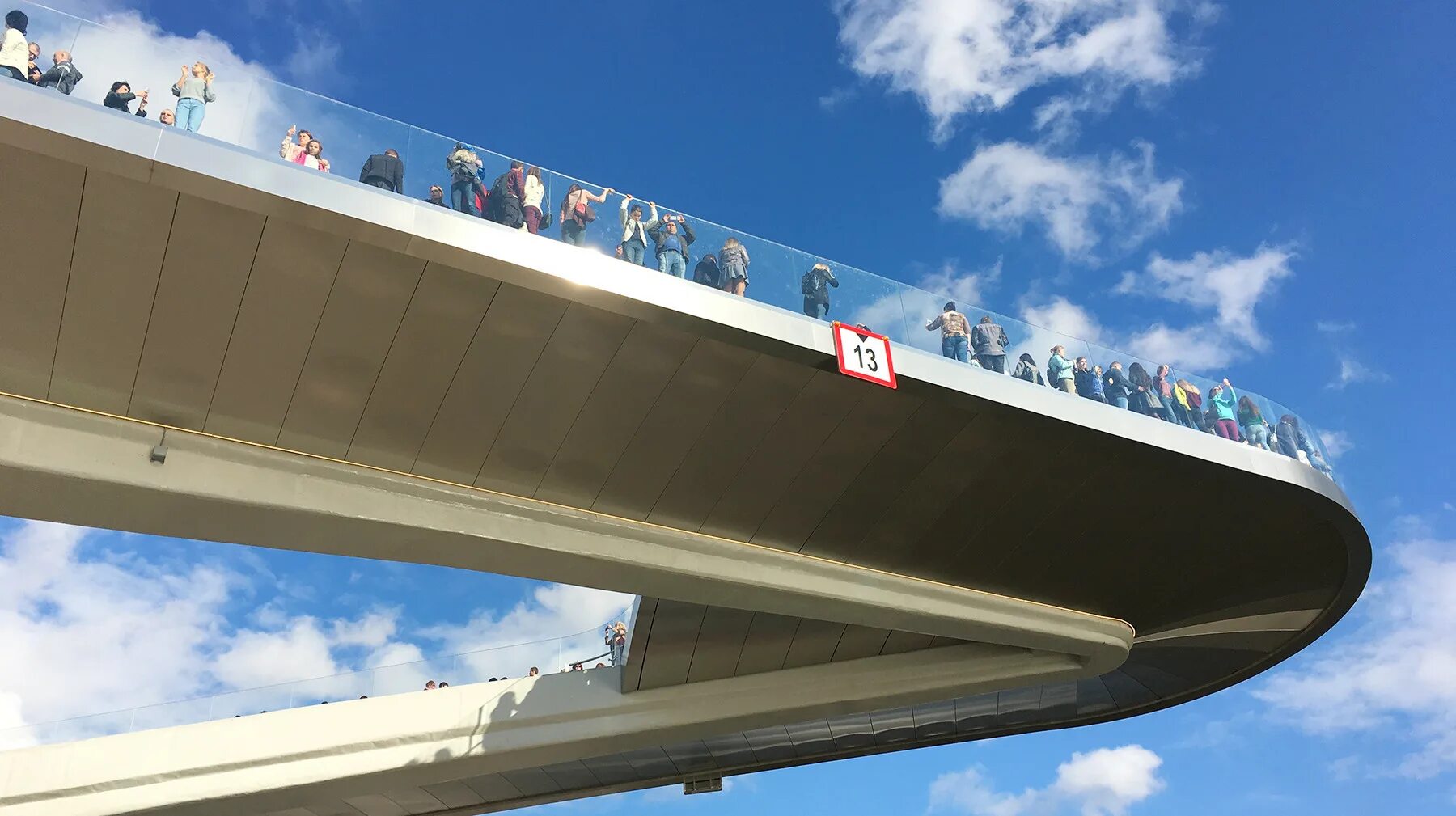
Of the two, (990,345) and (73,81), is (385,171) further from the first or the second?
(990,345)

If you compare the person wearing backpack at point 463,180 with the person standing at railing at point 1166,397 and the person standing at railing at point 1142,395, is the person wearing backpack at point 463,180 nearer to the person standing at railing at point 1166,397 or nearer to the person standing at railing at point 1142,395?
the person standing at railing at point 1142,395

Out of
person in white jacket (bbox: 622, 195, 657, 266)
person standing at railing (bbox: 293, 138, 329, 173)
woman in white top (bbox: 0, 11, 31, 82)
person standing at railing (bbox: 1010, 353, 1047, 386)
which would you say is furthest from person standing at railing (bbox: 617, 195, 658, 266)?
woman in white top (bbox: 0, 11, 31, 82)

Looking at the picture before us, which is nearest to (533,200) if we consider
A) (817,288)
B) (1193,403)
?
(817,288)

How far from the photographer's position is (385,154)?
9.83 meters

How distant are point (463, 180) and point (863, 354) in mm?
4476

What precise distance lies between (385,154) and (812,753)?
16.4 metres

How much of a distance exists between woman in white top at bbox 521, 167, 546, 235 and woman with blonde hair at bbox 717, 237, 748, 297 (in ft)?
6.64

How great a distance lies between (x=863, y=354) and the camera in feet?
37.1

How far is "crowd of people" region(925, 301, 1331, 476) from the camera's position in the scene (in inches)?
487

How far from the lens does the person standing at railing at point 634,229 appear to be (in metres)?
10.5

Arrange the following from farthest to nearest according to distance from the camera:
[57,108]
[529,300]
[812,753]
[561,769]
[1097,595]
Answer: [812,753] → [561,769] → [1097,595] → [529,300] → [57,108]

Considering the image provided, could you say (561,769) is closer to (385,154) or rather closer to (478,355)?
(478,355)

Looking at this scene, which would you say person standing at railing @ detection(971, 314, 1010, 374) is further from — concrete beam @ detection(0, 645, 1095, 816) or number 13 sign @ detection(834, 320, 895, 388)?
concrete beam @ detection(0, 645, 1095, 816)

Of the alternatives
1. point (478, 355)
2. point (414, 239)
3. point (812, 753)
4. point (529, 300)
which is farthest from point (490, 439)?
point (812, 753)
